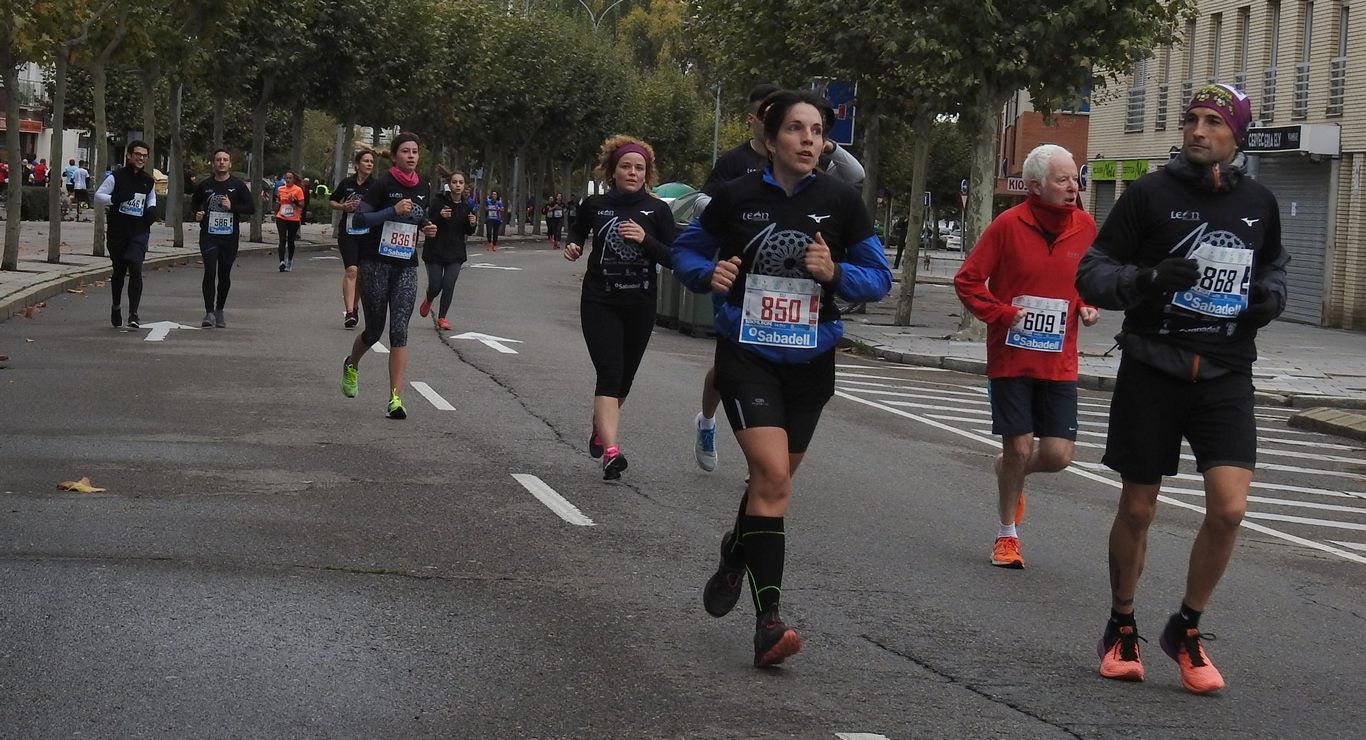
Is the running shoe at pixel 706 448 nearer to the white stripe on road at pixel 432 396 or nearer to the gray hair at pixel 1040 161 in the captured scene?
the gray hair at pixel 1040 161

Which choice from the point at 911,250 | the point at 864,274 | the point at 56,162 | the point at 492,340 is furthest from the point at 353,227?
the point at 56,162

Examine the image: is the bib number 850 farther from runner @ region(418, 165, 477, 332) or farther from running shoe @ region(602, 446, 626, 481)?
runner @ region(418, 165, 477, 332)

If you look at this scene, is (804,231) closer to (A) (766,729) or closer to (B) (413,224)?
(A) (766,729)

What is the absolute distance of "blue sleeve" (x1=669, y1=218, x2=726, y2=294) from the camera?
6414mm

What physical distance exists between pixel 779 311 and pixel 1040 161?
2.41m

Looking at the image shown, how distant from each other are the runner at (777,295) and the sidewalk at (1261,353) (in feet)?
33.2

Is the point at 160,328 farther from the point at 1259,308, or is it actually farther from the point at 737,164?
the point at 1259,308

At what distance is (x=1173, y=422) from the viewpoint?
6250mm

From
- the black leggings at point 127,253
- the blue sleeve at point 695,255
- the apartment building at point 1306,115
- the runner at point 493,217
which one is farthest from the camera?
the runner at point 493,217

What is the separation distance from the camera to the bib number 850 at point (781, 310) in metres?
6.25

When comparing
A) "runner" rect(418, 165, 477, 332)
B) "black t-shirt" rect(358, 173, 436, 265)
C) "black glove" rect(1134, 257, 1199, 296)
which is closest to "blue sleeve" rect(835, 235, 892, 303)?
"black glove" rect(1134, 257, 1199, 296)

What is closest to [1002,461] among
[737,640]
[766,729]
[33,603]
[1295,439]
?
[737,640]

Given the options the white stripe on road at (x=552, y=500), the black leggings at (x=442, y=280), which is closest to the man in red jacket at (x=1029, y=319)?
the white stripe on road at (x=552, y=500)

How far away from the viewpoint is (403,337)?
489 inches
